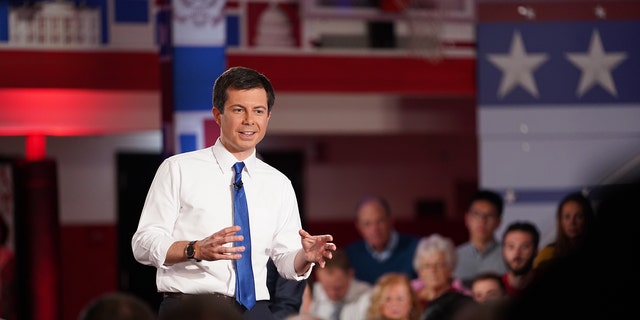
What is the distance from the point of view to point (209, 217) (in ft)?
9.30

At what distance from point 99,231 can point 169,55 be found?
8.27 feet

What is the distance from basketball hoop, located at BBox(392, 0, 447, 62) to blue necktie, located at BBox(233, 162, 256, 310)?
4090 millimetres

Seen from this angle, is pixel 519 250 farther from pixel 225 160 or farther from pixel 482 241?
pixel 225 160

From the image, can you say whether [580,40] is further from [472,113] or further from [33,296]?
[33,296]

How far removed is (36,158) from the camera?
21.6 ft

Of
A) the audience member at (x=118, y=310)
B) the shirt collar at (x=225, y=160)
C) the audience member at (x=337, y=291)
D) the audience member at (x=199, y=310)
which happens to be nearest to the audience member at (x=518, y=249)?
the audience member at (x=337, y=291)

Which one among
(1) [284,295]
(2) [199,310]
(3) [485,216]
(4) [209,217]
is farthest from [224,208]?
(3) [485,216]

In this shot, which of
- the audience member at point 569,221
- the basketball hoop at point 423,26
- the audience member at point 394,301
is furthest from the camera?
the basketball hoop at point 423,26

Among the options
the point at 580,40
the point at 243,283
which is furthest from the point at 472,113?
the point at 243,283

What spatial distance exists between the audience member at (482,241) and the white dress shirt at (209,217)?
2.72m

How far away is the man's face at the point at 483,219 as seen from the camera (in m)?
5.51

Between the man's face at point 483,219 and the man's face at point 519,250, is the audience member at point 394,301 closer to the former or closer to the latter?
the man's face at point 519,250

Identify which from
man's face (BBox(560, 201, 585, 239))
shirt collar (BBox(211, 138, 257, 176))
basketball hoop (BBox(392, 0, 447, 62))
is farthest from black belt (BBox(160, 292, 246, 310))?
basketball hoop (BBox(392, 0, 447, 62))

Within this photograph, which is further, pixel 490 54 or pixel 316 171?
pixel 316 171
